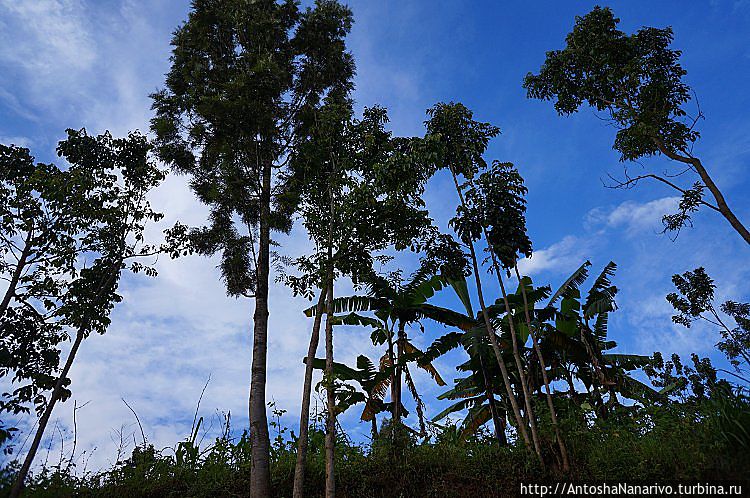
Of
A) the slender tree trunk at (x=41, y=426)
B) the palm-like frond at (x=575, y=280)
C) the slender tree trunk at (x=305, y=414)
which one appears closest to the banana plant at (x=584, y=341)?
the palm-like frond at (x=575, y=280)

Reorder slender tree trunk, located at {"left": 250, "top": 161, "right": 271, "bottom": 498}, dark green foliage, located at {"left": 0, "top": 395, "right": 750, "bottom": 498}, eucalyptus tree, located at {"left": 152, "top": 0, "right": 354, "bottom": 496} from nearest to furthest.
→ dark green foliage, located at {"left": 0, "top": 395, "right": 750, "bottom": 498}, slender tree trunk, located at {"left": 250, "top": 161, "right": 271, "bottom": 498}, eucalyptus tree, located at {"left": 152, "top": 0, "right": 354, "bottom": 496}

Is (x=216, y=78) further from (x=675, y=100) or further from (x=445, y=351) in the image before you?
(x=675, y=100)

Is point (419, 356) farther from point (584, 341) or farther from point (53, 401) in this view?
point (53, 401)

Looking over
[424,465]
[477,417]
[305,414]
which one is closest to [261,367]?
[305,414]

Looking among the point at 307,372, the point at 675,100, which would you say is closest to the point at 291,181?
the point at 307,372

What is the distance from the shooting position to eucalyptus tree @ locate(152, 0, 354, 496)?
11836mm

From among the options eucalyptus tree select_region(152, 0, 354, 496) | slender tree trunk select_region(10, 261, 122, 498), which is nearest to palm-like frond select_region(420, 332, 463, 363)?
eucalyptus tree select_region(152, 0, 354, 496)

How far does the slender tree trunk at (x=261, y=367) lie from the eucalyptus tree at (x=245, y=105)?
0.10 feet

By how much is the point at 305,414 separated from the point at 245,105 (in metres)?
7.56

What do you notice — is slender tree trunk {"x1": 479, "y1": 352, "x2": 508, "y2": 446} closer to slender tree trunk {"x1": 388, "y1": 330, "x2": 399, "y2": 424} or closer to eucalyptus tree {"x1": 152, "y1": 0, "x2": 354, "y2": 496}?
slender tree trunk {"x1": 388, "y1": 330, "x2": 399, "y2": 424}

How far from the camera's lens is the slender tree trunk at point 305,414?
8.28 m

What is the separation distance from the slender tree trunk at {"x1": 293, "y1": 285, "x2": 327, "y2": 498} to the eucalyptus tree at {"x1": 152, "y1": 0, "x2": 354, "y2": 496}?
1.41 m

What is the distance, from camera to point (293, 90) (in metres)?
13.8

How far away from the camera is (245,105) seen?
11812 mm
